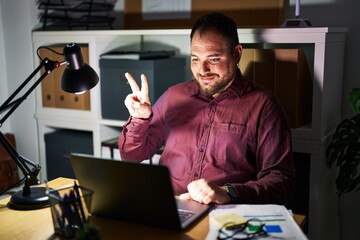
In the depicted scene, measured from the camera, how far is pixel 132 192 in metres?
1.13

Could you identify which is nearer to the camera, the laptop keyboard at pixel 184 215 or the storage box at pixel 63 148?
the laptop keyboard at pixel 184 215

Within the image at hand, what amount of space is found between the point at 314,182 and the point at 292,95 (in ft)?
1.24

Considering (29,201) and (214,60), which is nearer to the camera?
(29,201)

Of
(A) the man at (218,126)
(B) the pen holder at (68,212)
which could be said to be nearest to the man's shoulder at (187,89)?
(A) the man at (218,126)

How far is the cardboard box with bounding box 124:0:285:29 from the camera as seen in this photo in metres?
2.21

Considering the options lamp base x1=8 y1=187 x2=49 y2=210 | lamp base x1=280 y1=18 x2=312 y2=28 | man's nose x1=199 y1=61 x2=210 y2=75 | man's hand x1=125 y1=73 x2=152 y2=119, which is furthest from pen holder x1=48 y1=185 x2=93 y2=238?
lamp base x1=280 y1=18 x2=312 y2=28

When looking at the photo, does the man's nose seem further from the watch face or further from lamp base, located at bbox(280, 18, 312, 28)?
the watch face

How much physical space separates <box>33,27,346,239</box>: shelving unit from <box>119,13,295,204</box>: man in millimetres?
279

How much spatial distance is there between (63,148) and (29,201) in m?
1.28

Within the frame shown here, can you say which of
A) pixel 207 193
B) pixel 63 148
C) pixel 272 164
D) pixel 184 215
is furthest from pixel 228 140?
pixel 63 148

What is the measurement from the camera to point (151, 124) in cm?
193

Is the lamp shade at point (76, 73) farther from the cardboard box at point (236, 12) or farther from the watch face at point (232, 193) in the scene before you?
the cardboard box at point (236, 12)

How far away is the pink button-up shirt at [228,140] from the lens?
1607mm

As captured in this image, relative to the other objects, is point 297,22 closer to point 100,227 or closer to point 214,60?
point 214,60
